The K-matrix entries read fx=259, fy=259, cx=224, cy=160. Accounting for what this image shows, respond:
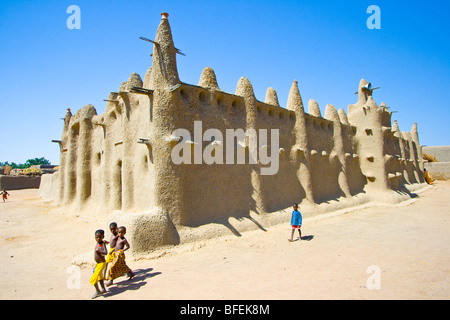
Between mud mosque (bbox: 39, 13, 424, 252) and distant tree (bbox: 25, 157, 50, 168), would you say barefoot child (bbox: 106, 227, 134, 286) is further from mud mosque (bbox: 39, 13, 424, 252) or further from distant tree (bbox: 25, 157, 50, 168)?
distant tree (bbox: 25, 157, 50, 168)

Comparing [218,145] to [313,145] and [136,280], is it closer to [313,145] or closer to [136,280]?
[136,280]

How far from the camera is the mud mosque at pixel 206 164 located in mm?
8461

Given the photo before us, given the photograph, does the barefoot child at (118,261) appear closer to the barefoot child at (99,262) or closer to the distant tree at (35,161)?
the barefoot child at (99,262)

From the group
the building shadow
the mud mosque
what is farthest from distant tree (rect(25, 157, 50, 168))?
the building shadow

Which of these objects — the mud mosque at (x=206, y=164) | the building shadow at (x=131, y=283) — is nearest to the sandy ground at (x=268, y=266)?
the building shadow at (x=131, y=283)

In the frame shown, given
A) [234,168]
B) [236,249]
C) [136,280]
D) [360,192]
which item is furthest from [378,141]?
Answer: [136,280]

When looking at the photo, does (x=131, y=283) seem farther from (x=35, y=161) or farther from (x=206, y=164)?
(x=35, y=161)

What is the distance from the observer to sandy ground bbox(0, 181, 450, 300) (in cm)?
539

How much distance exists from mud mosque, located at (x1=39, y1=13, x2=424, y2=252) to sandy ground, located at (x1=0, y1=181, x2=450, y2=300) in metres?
1.08

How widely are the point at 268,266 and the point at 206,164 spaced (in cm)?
411

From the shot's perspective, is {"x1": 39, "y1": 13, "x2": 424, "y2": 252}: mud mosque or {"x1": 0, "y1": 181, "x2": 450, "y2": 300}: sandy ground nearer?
{"x1": 0, "y1": 181, "x2": 450, "y2": 300}: sandy ground

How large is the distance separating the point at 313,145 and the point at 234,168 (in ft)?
20.4

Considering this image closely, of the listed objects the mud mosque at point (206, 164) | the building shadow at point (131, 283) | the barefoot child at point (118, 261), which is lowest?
the building shadow at point (131, 283)

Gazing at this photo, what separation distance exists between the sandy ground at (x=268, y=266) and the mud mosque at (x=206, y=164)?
1.08 metres
